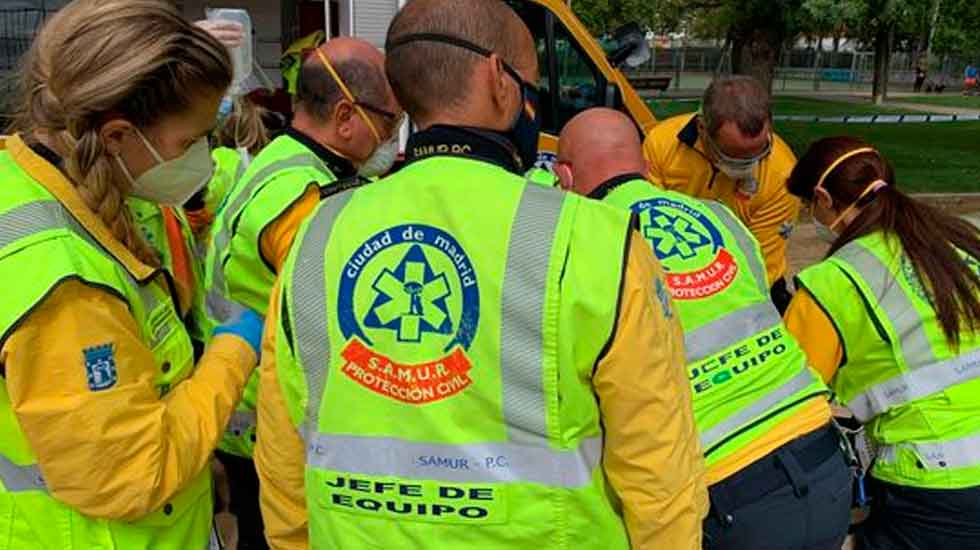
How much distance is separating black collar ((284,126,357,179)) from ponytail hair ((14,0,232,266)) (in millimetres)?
764

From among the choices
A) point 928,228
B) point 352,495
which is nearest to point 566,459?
point 352,495

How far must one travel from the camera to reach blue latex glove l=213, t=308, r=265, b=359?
1.80m

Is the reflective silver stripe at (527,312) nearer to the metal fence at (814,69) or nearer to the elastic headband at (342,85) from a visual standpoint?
the elastic headband at (342,85)

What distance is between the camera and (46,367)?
1.36 metres

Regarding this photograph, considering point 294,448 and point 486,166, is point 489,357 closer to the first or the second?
point 486,166

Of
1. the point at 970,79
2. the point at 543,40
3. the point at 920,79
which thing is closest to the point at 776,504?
the point at 543,40

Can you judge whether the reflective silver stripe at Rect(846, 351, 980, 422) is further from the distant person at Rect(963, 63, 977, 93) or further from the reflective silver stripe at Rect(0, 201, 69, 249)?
the distant person at Rect(963, 63, 977, 93)

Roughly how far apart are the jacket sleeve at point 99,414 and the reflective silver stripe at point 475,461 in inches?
13.2

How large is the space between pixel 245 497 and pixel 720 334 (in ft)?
4.65

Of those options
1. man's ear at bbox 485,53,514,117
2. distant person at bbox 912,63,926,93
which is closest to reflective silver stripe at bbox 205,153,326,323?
man's ear at bbox 485,53,514,117

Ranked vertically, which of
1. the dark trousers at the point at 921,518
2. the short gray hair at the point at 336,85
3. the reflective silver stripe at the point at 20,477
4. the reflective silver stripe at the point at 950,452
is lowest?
the dark trousers at the point at 921,518

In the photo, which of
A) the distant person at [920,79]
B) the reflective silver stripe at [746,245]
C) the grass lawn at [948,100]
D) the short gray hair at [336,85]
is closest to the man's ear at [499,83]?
the reflective silver stripe at [746,245]

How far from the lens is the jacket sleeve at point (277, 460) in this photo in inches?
59.9

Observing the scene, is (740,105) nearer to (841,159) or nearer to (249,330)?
(841,159)
